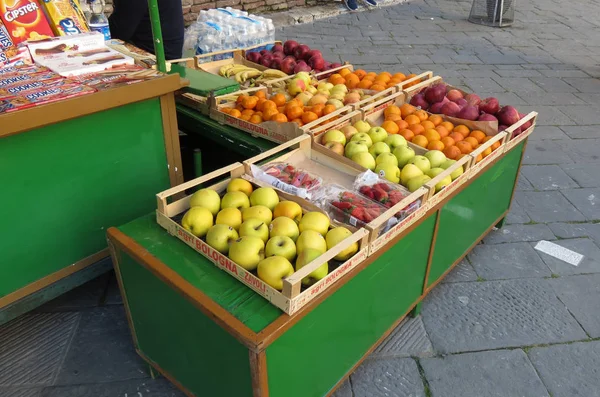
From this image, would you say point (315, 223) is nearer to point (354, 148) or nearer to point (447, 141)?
point (354, 148)

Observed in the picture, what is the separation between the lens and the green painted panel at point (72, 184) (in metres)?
2.25

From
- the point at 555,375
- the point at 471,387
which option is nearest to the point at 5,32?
the point at 471,387

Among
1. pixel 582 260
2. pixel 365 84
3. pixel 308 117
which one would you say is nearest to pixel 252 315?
pixel 308 117

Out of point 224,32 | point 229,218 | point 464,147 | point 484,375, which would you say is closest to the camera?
point 229,218

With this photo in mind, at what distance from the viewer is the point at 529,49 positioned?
797 centimetres

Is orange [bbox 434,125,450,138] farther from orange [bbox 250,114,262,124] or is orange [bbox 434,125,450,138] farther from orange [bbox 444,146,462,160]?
orange [bbox 250,114,262,124]

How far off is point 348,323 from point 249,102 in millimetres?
1705

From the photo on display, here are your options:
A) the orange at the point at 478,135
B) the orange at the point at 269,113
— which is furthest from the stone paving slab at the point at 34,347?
the orange at the point at 478,135

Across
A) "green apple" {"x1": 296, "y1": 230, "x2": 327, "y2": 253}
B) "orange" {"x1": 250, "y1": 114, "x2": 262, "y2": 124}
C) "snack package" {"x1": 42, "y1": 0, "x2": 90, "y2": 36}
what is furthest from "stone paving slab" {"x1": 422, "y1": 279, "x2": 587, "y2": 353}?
"snack package" {"x1": 42, "y1": 0, "x2": 90, "y2": 36}

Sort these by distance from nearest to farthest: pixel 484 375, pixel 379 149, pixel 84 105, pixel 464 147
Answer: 1. pixel 84 105
2. pixel 484 375
3. pixel 379 149
4. pixel 464 147

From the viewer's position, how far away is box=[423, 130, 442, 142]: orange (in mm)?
2949

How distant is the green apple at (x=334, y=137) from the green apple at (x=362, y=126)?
0.19 metres

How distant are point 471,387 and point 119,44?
2803 mm

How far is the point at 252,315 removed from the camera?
170cm
